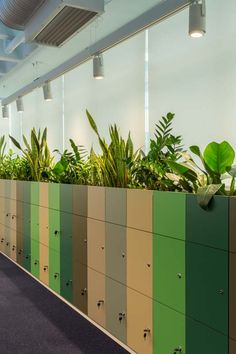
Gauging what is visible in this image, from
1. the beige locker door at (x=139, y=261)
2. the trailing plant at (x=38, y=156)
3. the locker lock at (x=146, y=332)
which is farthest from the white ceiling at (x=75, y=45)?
the locker lock at (x=146, y=332)

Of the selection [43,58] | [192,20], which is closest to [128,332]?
[192,20]

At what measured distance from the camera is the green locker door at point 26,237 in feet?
14.5

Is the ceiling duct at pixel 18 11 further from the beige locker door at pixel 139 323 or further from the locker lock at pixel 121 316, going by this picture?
the locker lock at pixel 121 316

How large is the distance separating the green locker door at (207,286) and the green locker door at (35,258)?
96.8 inches

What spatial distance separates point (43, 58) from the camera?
5660 millimetres

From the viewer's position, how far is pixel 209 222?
1.92 meters

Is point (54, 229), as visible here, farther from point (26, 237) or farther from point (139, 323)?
point (139, 323)

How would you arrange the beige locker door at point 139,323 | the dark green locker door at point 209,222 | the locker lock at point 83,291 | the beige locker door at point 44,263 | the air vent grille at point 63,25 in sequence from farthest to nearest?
1. the beige locker door at point 44,263
2. the locker lock at point 83,291
3. the air vent grille at point 63,25
4. the beige locker door at point 139,323
5. the dark green locker door at point 209,222

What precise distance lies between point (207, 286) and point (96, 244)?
1.24 metres

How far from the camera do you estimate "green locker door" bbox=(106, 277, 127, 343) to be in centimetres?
264

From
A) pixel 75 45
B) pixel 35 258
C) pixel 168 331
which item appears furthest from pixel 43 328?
pixel 75 45

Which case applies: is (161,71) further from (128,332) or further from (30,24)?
(128,332)

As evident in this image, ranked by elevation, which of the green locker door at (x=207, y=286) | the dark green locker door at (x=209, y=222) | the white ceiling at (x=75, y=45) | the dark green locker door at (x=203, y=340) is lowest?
the dark green locker door at (x=203, y=340)

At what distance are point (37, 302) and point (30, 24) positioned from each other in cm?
241
